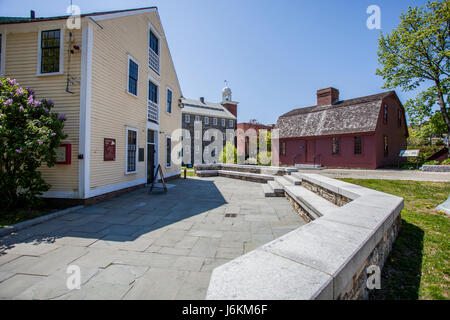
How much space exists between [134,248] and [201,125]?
1242 inches

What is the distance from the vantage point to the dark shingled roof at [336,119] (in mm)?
19094

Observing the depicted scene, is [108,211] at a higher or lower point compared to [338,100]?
lower

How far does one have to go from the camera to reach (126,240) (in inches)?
158

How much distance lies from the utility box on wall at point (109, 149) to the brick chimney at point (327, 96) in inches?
988

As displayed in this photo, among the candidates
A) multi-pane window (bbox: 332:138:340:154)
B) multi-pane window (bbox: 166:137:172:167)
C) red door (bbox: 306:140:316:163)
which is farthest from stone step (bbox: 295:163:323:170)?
multi-pane window (bbox: 166:137:172:167)

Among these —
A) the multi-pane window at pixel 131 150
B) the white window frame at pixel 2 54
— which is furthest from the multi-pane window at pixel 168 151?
the white window frame at pixel 2 54

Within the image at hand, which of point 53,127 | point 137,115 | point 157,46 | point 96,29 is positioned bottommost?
point 53,127

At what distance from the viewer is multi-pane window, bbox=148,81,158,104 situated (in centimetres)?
1133

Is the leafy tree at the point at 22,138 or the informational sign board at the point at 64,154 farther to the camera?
the informational sign board at the point at 64,154

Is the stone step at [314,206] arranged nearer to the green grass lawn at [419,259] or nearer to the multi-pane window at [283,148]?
the green grass lawn at [419,259]

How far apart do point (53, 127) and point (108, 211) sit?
2925 mm

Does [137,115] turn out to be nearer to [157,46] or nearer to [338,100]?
[157,46]

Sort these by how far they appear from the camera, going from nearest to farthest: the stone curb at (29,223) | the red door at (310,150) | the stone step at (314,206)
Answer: the stone curb at (29,223) < the stone step at (314,206) < the red door at (310,150)

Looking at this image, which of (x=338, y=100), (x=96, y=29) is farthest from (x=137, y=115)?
(x=338, y=100)
